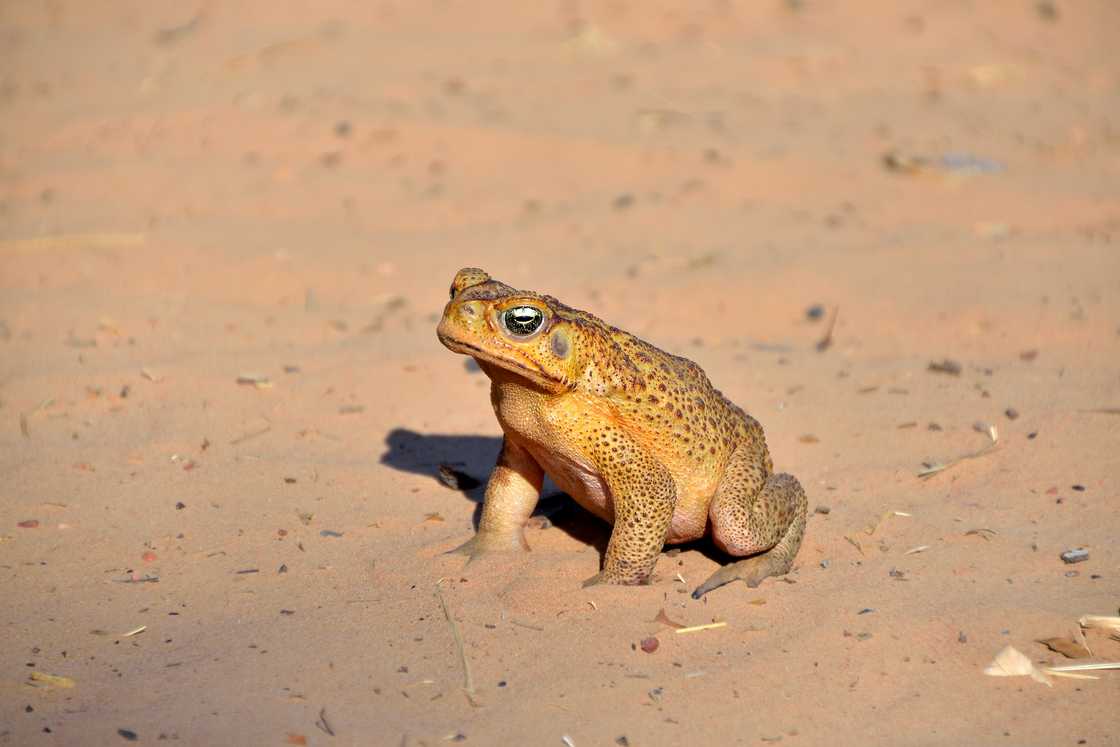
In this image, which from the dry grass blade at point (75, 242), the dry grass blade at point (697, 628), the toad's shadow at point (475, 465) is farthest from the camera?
the dry grass blade at point (75, 242)

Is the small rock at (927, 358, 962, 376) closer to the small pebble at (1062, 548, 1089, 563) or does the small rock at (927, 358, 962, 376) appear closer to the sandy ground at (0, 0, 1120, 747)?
the sandy ground at (0, 0, 1120, 747)

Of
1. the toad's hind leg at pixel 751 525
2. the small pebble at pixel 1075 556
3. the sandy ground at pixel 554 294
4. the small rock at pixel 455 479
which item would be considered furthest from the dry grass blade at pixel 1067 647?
the small rock at pixel 455 479

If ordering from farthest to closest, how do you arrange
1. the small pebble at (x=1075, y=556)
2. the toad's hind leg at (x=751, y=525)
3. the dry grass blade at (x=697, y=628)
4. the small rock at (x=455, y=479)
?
the small rock at (x=455, y=479)
the small pebble at (x=1075, y=556)
the toad's hind leg at (x=751, y=525)
the dry grass blade at (x=697, y=628)

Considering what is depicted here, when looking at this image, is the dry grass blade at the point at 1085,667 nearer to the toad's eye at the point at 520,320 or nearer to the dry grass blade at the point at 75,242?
the toad's eye at the point at 520,320

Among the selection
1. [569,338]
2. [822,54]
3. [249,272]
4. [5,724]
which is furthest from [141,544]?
[822,54]

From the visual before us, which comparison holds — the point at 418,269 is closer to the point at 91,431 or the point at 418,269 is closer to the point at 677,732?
the point at 91,431

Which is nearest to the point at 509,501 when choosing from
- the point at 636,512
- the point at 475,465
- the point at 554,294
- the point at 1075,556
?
the point at 636,512
